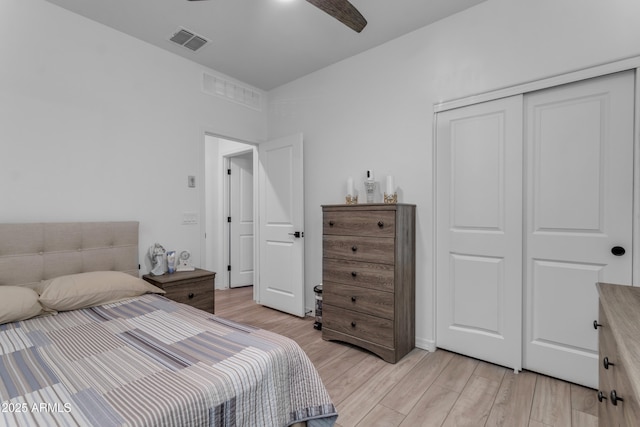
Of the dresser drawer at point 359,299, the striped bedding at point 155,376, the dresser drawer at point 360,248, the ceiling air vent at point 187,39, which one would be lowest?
the dresser drawer at point 359,299

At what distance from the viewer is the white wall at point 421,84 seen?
194cm

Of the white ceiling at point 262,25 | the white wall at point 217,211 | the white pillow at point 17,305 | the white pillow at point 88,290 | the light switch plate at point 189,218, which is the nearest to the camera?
the white pillow at point 17,305

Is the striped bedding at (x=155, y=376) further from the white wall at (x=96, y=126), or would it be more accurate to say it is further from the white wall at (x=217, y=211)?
the white wall at (x=217, y=211)

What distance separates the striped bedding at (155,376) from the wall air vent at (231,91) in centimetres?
259

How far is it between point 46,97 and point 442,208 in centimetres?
325

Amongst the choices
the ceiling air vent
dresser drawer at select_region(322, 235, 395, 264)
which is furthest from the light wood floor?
the ceiling air vent

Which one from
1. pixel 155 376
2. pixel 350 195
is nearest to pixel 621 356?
pixel 155 376

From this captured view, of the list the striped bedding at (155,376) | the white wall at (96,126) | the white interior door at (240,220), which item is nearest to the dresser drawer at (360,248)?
the striped bedding at (155,376)

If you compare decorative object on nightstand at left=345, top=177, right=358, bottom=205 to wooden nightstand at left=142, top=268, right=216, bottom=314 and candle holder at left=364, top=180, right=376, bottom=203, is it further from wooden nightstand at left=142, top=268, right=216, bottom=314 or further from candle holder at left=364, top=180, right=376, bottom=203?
wooden nightstand at left=142, top=268, right=216, bottom=314

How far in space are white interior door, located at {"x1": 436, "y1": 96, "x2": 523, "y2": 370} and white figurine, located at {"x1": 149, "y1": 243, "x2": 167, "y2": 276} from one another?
2.51m

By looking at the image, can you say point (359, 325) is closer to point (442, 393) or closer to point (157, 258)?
point (442, 393)

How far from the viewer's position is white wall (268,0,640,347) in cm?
194

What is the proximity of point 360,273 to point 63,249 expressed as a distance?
7.59ft

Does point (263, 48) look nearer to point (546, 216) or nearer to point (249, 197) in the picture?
point (249, 197)
